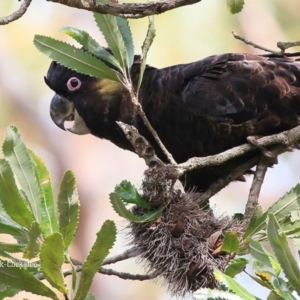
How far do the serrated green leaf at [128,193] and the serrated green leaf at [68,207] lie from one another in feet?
1.04

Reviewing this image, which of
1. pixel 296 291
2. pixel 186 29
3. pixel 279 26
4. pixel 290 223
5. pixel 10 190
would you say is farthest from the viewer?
pixel 186 29

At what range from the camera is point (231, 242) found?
1826 millimetres

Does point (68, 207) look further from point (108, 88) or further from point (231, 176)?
point (108, 88)

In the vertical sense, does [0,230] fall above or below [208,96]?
below

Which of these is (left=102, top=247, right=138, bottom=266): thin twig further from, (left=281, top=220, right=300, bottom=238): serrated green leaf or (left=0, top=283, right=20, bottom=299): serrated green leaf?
(left=281, top=220, right=300, bottom=238): serrated green leaf

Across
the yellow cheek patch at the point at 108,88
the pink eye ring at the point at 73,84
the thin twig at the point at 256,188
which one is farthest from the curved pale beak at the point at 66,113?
the thin twig at the point at 256,188

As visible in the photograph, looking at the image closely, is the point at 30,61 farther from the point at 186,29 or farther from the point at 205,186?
the point at 205,186

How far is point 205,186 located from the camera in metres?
2.84

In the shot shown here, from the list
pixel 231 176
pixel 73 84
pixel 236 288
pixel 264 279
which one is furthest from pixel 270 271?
pixel 73 84

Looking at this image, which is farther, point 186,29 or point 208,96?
point 186,29

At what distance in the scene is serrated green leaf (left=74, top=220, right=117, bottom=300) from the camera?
4.96ft

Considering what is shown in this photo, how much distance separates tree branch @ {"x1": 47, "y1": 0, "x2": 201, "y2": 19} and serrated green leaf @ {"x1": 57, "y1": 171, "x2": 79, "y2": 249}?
497 mm

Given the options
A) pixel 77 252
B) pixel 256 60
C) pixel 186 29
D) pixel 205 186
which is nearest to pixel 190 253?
pixel 205 186

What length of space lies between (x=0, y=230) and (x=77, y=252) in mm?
4471
